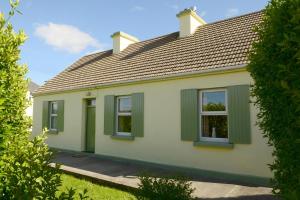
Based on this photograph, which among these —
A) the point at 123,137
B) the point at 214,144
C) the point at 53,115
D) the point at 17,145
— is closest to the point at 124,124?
the point at 123,137

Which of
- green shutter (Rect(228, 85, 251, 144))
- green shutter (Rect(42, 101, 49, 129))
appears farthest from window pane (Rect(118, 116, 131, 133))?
green shutter (Rect(42, 101, 49, 129))

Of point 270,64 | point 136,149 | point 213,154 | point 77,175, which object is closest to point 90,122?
point 136,149

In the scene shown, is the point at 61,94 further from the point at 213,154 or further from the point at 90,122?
the point at 213,154

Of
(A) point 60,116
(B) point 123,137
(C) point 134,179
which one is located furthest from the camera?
(A) point 60,116

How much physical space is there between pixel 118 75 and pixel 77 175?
16.6 ft

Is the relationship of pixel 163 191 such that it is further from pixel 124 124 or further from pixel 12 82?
pixel 124 124

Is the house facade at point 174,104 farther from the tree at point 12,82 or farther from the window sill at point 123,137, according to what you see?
the tree at point 12,82

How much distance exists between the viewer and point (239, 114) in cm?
780

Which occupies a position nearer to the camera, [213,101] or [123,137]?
[213,101]

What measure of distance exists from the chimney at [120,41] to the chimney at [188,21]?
380cm

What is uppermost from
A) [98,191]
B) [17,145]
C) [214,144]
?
[17,145]

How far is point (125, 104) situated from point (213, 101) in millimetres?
4045

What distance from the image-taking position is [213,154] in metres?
8.26

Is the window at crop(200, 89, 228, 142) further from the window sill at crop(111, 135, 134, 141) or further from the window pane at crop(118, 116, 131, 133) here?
the window pane at crop(118, 116, 131, 133)
